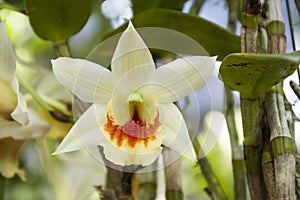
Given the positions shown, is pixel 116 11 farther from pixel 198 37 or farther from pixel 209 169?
pixel 209 169

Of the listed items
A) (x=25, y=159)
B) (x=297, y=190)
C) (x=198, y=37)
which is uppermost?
(x=198, y=37)

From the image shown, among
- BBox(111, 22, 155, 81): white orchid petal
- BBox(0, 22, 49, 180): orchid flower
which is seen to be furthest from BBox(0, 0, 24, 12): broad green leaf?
BBox(111, 22, 155, 81): white orchid petal

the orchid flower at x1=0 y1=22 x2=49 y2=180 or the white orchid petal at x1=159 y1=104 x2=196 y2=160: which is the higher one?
the orchid flower at x1=0 y1=22 x2=49 y2=180

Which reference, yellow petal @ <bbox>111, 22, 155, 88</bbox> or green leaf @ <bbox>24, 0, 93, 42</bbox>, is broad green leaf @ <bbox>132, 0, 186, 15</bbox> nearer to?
green leaf @ <bbox>24, 0, 93, 42</bbox>

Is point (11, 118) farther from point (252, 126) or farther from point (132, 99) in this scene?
point (252, 126)

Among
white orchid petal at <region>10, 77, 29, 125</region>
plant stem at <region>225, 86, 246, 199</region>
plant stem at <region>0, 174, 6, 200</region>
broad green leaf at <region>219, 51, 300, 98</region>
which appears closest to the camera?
broad green leaf at <region>219, 51, 300, 98</region>

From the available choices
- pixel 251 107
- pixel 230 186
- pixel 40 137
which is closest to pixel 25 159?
pixel 40 137

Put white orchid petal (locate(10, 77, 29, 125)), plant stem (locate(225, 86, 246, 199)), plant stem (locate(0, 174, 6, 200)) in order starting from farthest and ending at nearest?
plant stem (locate(0, 174, 6, 200)) < plant stem (locate(225, 86, 246, 199)) < white orchid petal (locate(10, 77, 29, 125))

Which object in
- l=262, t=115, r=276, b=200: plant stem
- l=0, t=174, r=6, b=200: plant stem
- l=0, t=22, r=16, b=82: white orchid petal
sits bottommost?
l=262, t=115, r=276, b=200: plant stem

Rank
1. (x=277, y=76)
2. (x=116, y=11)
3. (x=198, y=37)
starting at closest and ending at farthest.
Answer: (x=277, y=76) → (x=198, y=37) → (x=116, y=11)
